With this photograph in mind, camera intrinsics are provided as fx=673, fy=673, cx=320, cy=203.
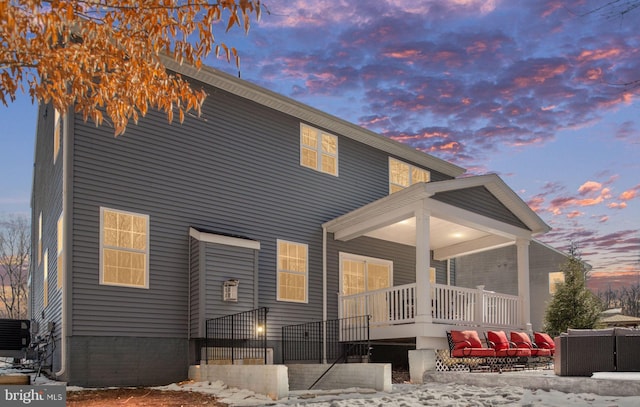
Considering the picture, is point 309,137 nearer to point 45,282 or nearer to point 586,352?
point 45,282

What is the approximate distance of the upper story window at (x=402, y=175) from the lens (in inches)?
768

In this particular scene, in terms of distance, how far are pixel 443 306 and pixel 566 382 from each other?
4.40 meters

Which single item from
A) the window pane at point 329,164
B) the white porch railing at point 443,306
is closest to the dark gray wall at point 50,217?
the window pane at point 329,164

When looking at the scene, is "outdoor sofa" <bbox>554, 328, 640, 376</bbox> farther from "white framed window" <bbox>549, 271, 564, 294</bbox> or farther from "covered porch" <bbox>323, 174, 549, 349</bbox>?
"white framed window" <bbox>549, 271, 564, 294</bbox>

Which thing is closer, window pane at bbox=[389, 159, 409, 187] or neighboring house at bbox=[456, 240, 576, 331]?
window pane at bbox=[389, 159, 409, 187]

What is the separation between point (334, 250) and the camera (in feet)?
56.6

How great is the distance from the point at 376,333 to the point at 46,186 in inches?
346

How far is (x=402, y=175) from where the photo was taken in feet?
65.3

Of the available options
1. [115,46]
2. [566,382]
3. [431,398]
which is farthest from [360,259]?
[115,46]

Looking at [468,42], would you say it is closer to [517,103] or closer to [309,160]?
[517,103]

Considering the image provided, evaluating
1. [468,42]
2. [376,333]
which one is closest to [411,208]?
[376,333]

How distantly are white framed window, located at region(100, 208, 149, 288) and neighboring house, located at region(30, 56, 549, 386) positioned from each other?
27 millimetres

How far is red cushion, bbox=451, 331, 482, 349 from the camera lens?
44.7ft

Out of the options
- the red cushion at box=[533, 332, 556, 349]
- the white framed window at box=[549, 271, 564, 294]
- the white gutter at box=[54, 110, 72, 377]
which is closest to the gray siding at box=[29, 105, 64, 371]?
the white gutter at box=[54, 110, 72, 377]
